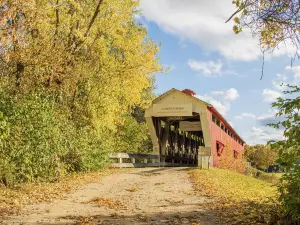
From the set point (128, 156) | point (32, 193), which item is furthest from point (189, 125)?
point (32, 193)

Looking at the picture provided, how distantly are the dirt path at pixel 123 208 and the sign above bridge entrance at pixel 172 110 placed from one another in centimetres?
1329

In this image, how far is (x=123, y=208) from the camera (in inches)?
376

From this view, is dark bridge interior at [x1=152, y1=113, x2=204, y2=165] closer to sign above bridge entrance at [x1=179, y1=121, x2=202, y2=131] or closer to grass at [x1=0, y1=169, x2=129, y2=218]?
sign above bridge entrance at [x1=179, y1=121, x2=202, y2=131]

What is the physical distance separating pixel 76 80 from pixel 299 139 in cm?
1340

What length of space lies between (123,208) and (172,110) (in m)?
17.7

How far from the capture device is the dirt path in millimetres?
8078

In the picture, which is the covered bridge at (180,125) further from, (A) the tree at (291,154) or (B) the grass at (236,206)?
(A) the tree at (291,154)

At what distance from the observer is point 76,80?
17.9 meters

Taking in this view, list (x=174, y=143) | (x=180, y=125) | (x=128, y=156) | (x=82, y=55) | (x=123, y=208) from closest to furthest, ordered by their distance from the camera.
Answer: (x=123, y=208)
(x=82, y=55)
(x=128, y=156)
(x=174, y=143)
(x=180, y=125)

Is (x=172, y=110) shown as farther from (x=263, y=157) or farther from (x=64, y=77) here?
(x=263, y=157)

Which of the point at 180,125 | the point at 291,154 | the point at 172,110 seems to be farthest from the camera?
the point at 180,125

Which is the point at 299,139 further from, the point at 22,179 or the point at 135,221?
the point at 22,179

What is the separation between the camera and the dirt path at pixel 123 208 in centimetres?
808

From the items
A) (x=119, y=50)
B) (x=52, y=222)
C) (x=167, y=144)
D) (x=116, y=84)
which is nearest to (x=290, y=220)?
(x=52, y=222)
